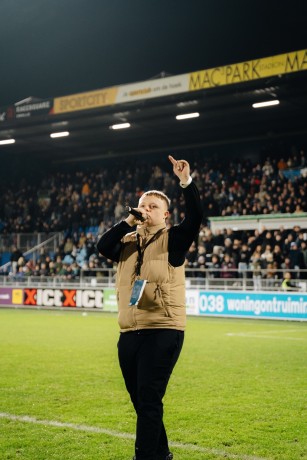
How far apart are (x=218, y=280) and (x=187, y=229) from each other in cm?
1784

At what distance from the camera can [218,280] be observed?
72.9ft

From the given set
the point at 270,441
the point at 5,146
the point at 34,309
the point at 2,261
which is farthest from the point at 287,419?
the point at 5,146

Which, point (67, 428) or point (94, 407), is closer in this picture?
point (67, 428)

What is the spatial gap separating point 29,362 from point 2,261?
84.7ft

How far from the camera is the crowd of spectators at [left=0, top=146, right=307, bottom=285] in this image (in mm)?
22672

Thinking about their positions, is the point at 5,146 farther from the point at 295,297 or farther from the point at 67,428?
the point at 67,428

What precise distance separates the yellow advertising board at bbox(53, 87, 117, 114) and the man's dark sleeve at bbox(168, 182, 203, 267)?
25390 mm

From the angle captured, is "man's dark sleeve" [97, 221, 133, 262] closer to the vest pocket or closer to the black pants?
the vest pocket

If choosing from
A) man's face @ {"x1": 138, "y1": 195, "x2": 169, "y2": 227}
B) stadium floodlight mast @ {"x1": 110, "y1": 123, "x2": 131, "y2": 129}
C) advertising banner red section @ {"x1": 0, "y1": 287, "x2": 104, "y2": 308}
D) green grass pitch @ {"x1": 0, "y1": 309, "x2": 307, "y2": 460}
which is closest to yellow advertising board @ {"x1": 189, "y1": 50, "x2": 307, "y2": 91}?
stadium floodlight mast @ {"x1": 110, "y1": 123, "x2": 131, "y2": 129}

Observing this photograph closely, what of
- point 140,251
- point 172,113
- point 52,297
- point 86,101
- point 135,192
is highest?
point 86,101

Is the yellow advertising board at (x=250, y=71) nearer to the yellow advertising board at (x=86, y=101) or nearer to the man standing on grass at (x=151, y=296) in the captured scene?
the yellow advertising board at (x=86, y=101)

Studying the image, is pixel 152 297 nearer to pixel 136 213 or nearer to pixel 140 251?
pixel 140 251

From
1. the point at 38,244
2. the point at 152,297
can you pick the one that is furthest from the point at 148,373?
the point at 38,244

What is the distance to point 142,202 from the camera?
4699 millimetres
